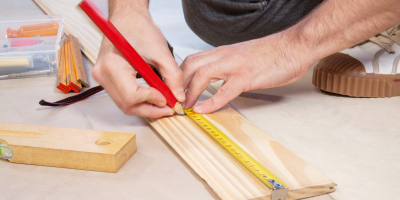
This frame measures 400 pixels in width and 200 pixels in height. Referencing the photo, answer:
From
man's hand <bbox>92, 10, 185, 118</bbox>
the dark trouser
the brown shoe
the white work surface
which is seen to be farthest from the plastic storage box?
the brown shoe

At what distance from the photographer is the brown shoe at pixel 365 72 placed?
1.41m

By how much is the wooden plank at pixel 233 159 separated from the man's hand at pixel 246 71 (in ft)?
0.29

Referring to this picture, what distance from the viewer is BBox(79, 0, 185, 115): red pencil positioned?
1.00 meters

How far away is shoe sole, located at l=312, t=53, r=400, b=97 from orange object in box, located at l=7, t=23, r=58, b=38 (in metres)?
1.68

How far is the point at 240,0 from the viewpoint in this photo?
182 centimetres

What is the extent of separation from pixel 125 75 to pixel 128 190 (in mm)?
373

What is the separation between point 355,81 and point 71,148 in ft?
3.73

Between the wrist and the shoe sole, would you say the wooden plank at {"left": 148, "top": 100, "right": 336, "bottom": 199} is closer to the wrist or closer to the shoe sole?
the wrist

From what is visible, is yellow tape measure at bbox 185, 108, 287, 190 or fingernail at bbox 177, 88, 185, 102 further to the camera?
fingernail at bbox 177, 88, 185, 102

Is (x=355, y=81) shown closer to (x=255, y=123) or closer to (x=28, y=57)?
(x=255, y=123)

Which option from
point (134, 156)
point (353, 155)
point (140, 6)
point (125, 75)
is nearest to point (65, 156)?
point (134, 156)

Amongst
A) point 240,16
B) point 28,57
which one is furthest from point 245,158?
point 28,57

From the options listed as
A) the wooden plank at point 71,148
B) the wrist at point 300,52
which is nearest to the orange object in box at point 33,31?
the wooden plank at point 71,148

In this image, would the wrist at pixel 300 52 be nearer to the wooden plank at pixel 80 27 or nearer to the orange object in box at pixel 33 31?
the wooden plank at pixel 80 27
